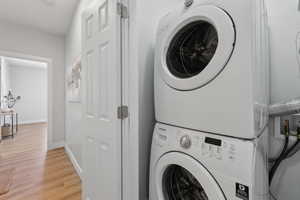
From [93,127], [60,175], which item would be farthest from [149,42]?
[60,175]

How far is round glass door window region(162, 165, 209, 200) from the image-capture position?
85 cm

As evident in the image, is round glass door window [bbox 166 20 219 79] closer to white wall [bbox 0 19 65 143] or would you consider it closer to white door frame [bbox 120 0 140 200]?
white door frame [bbox 120 0 140 200]

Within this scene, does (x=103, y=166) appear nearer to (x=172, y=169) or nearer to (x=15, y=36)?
(x=172, y=169)

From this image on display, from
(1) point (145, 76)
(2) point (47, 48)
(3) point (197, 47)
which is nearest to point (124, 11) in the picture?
(1) point (145, 76)

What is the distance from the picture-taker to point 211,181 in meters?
0.63

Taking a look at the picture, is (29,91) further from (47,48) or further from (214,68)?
(214,68)

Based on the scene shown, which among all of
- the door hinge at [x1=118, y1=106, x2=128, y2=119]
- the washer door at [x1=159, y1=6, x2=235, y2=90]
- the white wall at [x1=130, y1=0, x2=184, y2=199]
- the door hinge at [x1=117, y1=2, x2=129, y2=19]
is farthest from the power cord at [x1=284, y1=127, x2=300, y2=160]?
the door hinge at [x1=117, y1=2, x2=129, y2=19]

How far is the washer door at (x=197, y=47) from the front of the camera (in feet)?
2.06

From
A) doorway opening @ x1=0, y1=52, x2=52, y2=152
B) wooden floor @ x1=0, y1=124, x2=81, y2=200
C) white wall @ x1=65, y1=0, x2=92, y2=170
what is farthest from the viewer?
doorway opening @ x1=0, y1=52, x2=52, y2=152

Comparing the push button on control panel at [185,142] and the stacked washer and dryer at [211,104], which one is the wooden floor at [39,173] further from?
the push button on control panel at [185,142]

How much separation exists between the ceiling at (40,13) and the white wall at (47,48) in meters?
0.16

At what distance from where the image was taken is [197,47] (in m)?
0.87

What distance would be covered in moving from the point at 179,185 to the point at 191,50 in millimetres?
850

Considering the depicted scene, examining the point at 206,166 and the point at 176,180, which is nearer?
the point at 206,166
